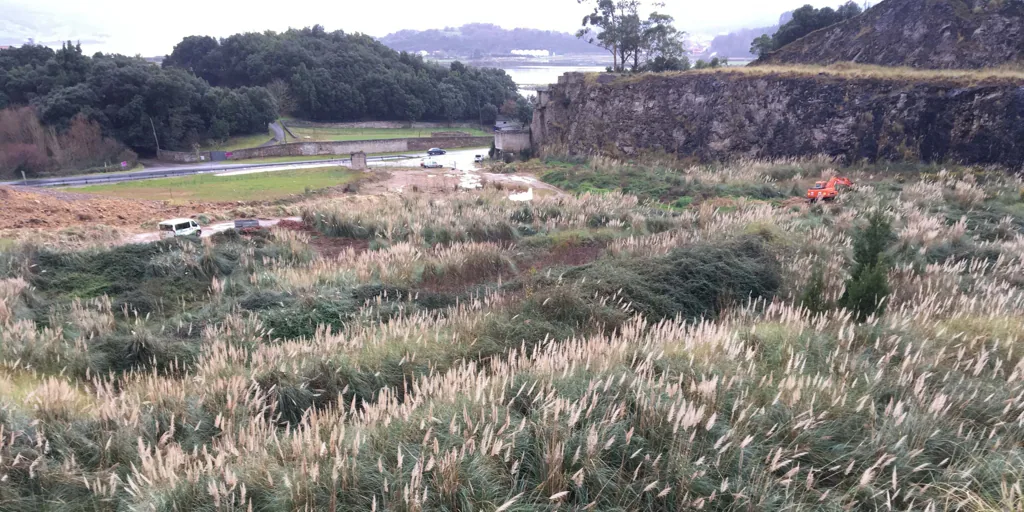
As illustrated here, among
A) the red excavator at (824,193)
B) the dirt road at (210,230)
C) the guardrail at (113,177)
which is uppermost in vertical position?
the guardrail at (113,177)

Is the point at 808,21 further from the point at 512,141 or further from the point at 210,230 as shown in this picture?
the point at 210,230

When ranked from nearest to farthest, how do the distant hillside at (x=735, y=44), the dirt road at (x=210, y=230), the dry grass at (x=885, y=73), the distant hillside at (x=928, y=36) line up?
the dirt road at (x=210, y=230) < the dry grass at (x=885, y=73) < the distant hillside at (x=928, y=36) < the distant hillside at (x=735, y=44)

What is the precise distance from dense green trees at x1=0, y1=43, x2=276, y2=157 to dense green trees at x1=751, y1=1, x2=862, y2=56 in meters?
49.1

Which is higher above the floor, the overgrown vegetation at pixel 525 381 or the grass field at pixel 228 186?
the grass field at pixel 228 186

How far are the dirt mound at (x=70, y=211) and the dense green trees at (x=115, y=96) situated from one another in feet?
87.2

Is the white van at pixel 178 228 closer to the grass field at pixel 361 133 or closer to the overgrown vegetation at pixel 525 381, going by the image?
the overgrown vegetation at pixel 525 381

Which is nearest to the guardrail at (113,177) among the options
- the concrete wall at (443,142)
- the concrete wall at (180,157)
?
the concrete wall at (180,157)

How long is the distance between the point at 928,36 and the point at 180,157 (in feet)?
183

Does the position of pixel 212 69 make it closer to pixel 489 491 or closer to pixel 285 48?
pixel 285 48

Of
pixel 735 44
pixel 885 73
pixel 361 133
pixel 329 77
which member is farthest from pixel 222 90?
pixel 735 44

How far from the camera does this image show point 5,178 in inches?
1580

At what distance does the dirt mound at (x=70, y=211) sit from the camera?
862 inches

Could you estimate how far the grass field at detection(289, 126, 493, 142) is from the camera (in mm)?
64375

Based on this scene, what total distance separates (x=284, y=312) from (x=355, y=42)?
85036 millimetres
